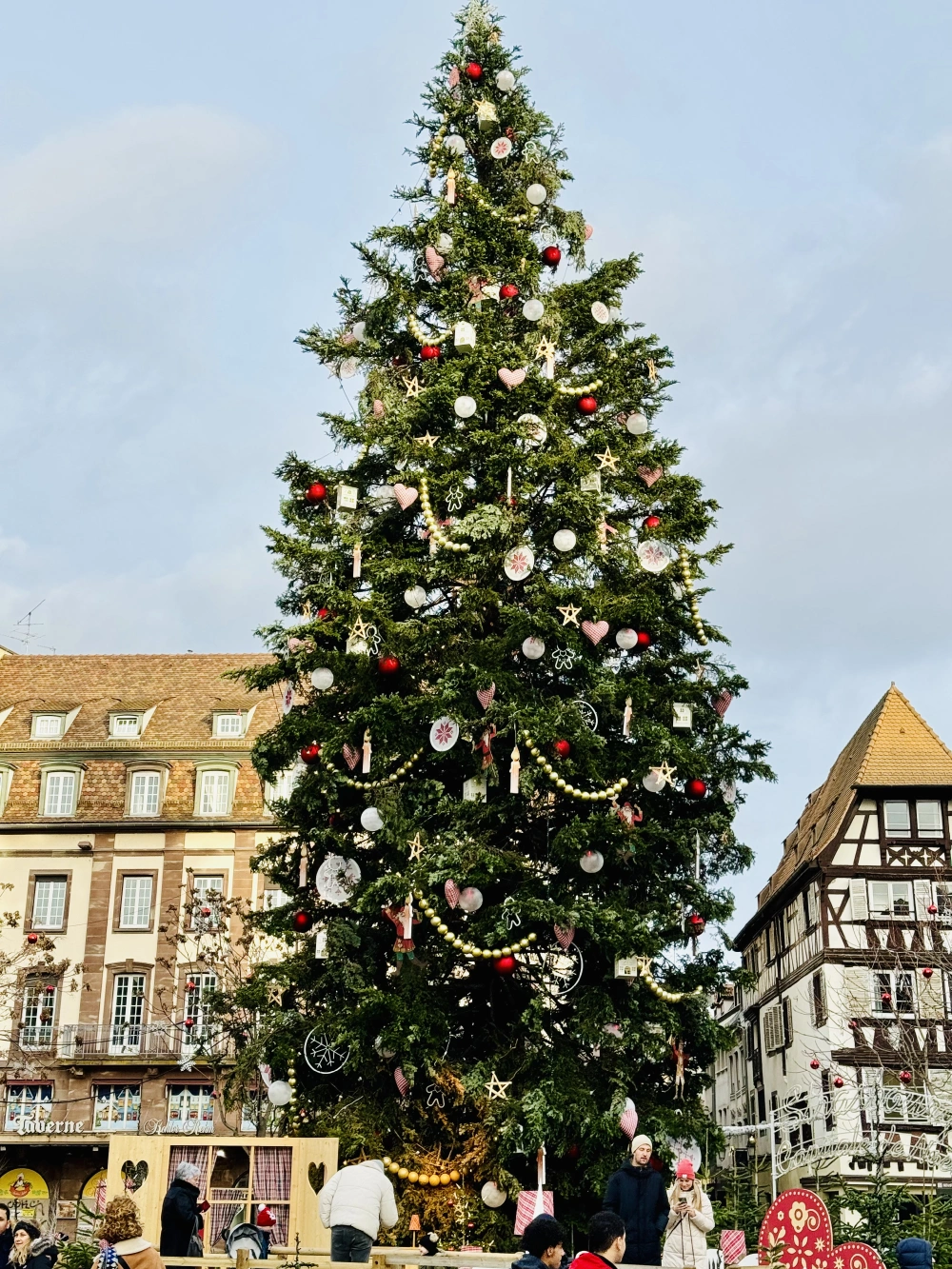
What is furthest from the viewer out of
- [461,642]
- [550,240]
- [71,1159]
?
[71,1159]

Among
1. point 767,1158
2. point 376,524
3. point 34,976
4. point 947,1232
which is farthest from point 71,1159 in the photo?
point 947,1232

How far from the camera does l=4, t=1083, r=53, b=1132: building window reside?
3706 centimetres

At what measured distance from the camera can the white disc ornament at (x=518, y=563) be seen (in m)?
16.4

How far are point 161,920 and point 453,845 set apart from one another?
80.4 feet

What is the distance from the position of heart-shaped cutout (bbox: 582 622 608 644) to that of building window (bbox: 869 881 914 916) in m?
24.1

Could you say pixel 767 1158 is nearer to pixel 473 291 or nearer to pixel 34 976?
pixel 34 976

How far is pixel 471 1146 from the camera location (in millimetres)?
14906

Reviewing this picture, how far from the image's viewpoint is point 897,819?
1510 inches

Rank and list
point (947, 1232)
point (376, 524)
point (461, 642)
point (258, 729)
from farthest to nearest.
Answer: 1. point (258, 729)
2. point (376, 524)
3. point (461, 642)
4. point (947, 1232)

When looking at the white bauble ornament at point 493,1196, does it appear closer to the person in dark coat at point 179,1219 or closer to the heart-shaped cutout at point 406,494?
the person in dark coat at point 179,1219

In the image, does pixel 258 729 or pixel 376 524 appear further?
pixel 258 729

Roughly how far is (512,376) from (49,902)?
27.0 m

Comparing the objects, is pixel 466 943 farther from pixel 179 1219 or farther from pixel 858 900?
pixel 858 900

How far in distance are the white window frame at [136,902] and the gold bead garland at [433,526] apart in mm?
24882
